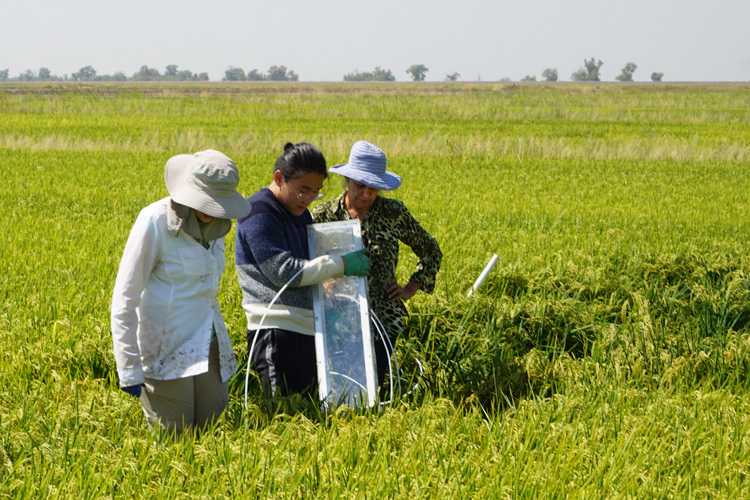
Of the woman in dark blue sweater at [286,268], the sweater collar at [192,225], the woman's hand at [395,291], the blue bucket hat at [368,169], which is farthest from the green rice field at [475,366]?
the sweater collar at [192,225]

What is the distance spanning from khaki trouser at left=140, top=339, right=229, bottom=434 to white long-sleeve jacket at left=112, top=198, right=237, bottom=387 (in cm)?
8

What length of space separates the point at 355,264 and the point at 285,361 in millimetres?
586

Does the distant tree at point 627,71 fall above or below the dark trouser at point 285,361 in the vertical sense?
above

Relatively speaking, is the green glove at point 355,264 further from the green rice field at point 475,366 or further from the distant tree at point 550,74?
the distant tree at point 550,74

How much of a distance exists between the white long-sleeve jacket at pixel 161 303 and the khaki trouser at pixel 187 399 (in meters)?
0.08

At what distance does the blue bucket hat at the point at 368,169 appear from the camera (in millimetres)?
3430

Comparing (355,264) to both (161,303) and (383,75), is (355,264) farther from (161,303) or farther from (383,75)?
(383,75)

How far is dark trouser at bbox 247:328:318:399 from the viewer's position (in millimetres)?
3352

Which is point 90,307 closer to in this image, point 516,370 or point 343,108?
point 516,370

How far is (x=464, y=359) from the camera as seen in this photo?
443 centimetres

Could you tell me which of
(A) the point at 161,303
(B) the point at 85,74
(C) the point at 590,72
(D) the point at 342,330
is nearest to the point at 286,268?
(D) the point at 342,330

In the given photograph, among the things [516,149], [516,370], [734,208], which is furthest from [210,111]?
[516,370]

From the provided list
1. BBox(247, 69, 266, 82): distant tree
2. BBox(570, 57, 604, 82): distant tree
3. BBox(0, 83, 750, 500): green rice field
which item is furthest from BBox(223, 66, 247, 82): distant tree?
BBox(0, 83, 750, 500): green rice field

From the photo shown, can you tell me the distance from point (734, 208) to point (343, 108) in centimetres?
2398
